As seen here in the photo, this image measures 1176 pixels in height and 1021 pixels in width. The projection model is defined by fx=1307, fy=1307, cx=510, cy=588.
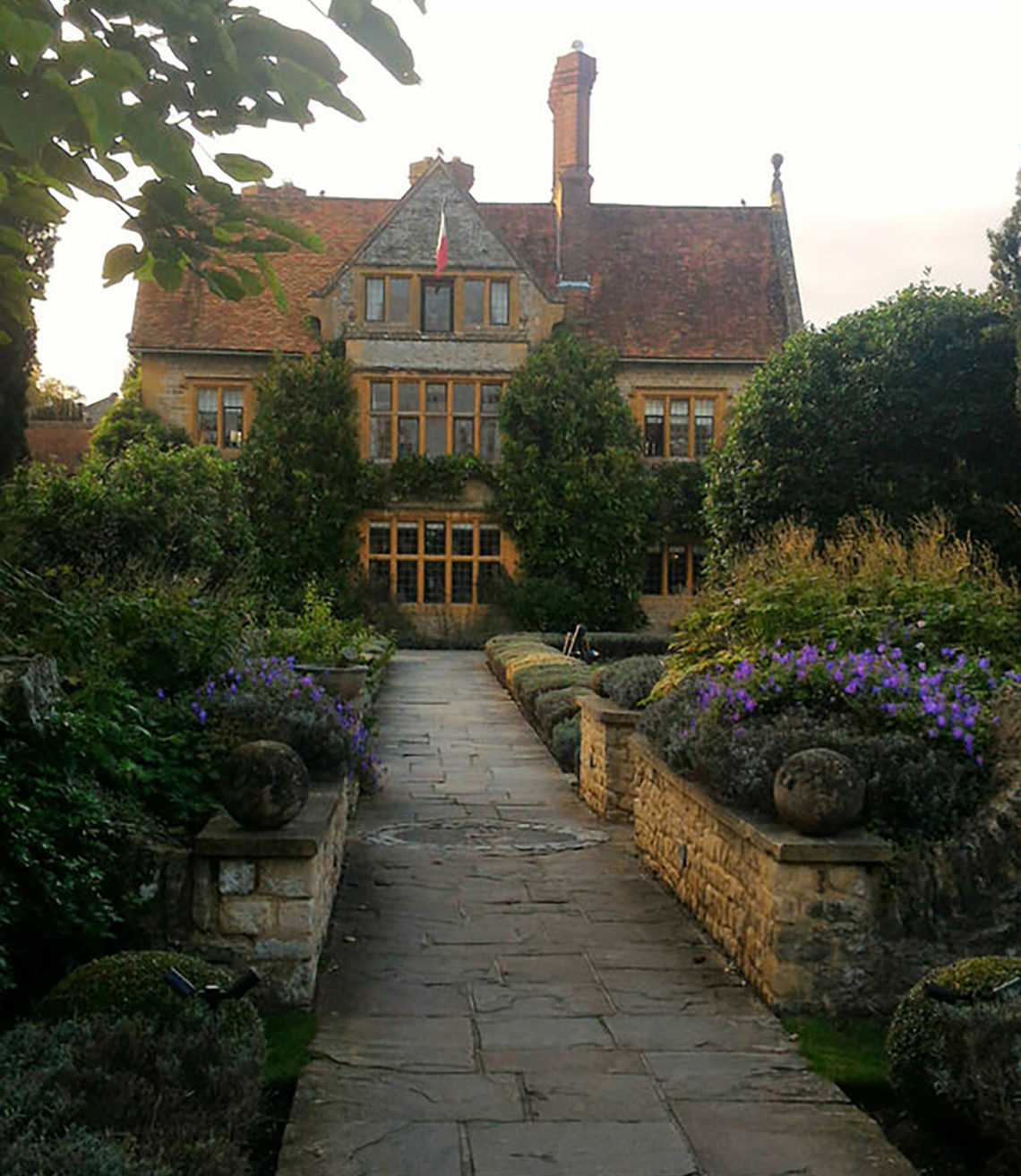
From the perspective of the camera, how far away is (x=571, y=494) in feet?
88.1

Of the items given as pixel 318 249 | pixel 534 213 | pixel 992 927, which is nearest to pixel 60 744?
pixel 318 249

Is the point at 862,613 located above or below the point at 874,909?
above

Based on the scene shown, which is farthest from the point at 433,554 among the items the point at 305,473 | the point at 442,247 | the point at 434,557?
the point at 442,247

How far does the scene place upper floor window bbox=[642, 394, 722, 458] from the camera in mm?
29188

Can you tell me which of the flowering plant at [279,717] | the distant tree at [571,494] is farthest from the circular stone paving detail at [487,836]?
the distant tree at [571,494]

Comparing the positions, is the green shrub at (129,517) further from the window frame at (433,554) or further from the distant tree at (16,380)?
the window frame at (433,554)

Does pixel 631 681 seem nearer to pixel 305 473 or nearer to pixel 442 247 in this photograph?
pixel 305 473

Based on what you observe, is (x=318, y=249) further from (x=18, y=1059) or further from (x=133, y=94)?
(x=18, y=1059)

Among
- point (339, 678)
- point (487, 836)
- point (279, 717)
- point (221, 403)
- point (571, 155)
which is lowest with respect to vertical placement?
point (487, 836)

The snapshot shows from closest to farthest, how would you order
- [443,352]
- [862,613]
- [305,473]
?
A: 1. [862,613]
2. [305,473]
3. [443,352]

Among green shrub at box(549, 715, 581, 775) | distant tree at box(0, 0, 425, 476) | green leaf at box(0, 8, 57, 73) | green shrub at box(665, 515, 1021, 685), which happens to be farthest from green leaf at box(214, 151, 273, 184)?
green shrub at box(549, 715, 581, 775)

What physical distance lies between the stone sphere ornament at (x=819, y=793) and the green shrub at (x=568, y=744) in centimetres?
637

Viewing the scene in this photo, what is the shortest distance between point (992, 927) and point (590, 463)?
22093 millimetres

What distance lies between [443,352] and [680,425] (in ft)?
18.2
